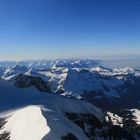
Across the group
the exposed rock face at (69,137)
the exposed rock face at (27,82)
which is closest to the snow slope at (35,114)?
the exposed rock face at (69,137)

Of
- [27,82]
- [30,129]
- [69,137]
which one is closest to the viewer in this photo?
[69,137]

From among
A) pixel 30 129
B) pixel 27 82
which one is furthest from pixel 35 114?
pixel 27 82

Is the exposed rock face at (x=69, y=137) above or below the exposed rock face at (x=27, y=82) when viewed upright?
above

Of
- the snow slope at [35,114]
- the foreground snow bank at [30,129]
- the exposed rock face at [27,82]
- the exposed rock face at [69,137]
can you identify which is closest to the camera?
the foreground snow bank at [30,129]

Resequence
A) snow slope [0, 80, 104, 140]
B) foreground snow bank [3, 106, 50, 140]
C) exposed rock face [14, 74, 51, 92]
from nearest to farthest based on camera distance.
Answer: foreground snow bank [3, 106, 50, 140] → snow slope [0, 80, 104, 140] → exposed rock face [14, 74, 51, 92]

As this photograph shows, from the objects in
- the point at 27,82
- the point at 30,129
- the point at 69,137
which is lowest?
the point at 27,82

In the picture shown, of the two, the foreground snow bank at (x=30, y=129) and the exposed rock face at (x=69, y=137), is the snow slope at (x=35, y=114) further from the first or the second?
the exposed rock face at (x=69, y=137)

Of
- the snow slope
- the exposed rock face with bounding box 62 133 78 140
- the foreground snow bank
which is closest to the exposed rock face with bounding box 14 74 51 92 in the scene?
the snow slope

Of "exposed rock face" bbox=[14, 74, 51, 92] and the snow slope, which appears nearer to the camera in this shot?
the snow slope

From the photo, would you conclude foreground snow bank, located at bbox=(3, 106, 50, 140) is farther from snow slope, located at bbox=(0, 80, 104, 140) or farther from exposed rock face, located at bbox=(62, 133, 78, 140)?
exposed rock face, located at bbox=(62, 133, 78, 140)

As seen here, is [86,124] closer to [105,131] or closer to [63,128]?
[105,131]

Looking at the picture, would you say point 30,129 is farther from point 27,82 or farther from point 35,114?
point 27,82

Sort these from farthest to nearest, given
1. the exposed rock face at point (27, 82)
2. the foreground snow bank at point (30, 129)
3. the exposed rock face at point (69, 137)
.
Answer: the exposed rock face at point (27, 82) → the exposed rock face at point (69, 137) → the foreground snow bank at point (30, 129)
